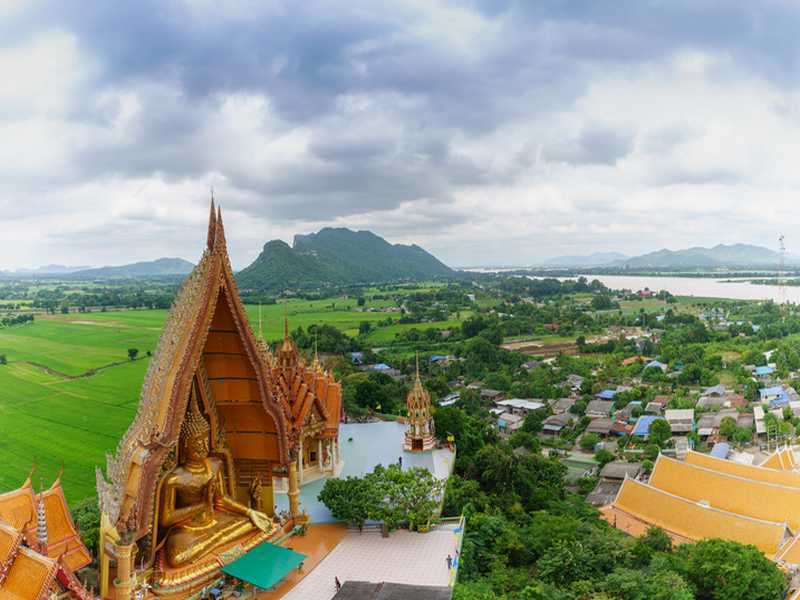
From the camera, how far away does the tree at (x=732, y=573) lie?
14.0m

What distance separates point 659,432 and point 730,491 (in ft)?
49.4

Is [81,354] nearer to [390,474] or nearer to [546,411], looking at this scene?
[546,411]

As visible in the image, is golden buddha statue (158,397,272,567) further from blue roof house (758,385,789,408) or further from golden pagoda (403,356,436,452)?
blue roof house (758,385,789,408)

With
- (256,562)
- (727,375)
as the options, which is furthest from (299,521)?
(727,375)

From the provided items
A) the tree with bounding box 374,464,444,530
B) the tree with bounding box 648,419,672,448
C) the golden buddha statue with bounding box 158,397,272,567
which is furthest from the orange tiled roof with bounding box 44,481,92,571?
the tree with bounding box 648,419,672,448

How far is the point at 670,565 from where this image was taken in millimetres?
14898

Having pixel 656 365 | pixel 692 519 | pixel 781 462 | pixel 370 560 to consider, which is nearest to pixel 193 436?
pixel 370 560

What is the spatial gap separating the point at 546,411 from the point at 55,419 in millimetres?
32692

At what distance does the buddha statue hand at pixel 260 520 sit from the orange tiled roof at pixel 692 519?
1389 centimetres

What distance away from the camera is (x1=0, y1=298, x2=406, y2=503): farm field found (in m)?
28.9

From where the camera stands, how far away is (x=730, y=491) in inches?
796

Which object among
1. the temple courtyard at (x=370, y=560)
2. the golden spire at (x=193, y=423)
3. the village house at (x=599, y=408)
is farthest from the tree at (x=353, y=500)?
the village house at (x=599, y=408)

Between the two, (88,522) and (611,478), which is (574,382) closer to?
(611,478)

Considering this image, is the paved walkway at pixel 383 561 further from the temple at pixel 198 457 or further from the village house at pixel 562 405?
the village house at pixel 562 405
